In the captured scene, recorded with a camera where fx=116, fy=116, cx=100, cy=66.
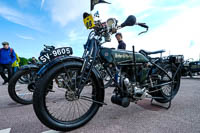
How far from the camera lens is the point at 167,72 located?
2.40 meters

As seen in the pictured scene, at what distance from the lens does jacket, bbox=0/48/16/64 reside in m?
4.73

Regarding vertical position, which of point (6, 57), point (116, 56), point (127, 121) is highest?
point (6, 57)

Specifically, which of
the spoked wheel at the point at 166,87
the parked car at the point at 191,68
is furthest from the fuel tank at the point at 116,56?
the parked car at the point at 191,68

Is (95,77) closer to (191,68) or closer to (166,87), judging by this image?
(166,87)

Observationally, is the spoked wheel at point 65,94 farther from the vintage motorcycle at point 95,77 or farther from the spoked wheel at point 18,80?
the spoked wheel at point 18,80

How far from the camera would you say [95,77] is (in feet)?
5.12

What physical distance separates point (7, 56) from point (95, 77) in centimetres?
504

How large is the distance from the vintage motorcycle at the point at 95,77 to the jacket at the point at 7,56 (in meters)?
4.09

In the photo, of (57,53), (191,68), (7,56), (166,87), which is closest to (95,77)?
(57,53)

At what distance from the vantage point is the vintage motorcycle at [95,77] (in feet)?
4.19

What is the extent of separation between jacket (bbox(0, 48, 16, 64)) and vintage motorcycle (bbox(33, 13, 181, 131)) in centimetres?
409

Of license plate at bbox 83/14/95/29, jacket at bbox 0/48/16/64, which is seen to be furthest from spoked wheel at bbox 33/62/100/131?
jacket at bbox 0/48/16/64

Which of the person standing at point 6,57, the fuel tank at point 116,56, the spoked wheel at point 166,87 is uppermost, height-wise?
the person standing at point 6,57

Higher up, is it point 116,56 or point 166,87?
point 116,56
